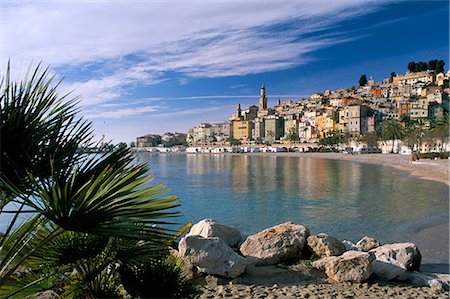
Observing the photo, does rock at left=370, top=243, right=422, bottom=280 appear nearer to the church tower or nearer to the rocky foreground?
the rocky foreground

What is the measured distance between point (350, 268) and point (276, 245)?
1721 mm

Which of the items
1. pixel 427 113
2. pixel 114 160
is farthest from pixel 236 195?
pixel 427 113

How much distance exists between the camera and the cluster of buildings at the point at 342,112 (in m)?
106

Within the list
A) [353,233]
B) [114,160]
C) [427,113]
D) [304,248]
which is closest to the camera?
[114,160]

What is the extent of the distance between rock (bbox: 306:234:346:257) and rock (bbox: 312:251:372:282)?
0.86 metres

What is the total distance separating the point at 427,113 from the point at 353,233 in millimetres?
100267

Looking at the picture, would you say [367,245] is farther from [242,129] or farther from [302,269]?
[242,129]

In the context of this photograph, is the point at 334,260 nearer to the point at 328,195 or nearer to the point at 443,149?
the point at 328,195

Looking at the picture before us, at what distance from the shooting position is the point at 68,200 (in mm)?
2295

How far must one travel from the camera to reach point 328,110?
392ft

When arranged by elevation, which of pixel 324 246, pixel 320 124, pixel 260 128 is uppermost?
pixel 260 128

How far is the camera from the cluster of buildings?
106 metres

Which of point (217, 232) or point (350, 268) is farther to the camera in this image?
point (217, 232)

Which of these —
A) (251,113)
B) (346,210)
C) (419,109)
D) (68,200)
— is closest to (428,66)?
(419,109)
